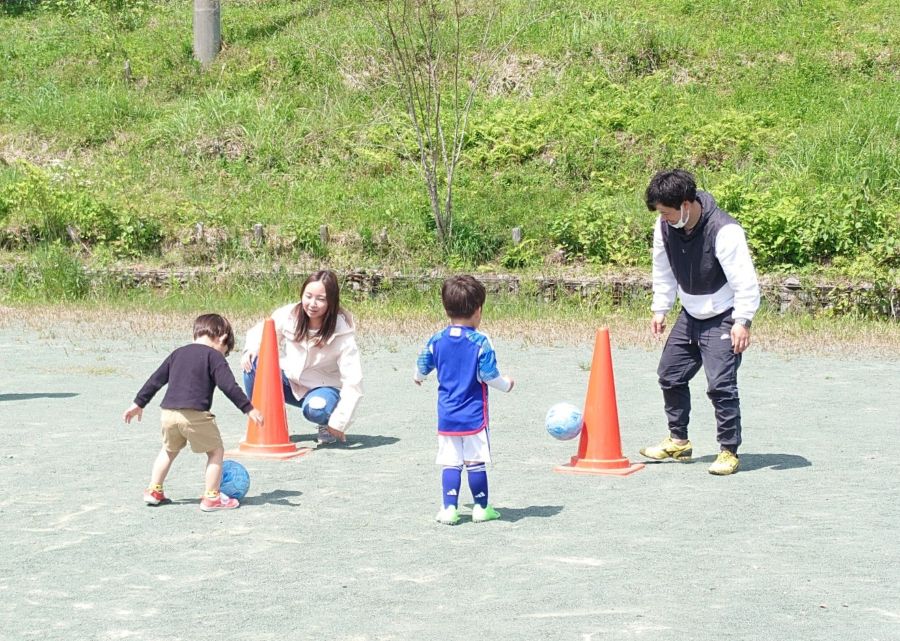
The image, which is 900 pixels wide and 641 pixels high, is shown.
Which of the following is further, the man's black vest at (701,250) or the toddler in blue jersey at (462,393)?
the man's black vest at (701,250)

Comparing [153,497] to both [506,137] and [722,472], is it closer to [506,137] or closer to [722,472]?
[722,472]

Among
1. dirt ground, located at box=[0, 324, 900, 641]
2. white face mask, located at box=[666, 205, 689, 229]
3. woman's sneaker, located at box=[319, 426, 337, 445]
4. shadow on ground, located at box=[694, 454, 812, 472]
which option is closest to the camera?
dirt ground, located at box=[0, 324, 900, 641]

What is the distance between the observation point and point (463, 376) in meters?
5.93

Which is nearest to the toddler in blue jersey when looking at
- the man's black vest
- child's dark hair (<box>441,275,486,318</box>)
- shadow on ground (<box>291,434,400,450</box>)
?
child's dark hair (<box>441,275,486,318</box>)

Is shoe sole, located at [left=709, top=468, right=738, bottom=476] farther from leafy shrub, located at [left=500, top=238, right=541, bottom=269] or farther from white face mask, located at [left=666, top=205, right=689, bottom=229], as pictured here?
leafy shrub, located at [left=500, top=238, right=541, bottom=269]

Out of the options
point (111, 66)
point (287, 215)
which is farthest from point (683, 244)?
point (111, 66)

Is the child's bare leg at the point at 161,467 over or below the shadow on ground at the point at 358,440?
over

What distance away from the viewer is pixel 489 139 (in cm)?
1902

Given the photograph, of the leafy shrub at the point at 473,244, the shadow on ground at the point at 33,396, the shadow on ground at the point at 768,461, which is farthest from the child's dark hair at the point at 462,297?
the leafy shrub at the point at 473,244

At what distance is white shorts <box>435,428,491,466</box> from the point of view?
234 inches

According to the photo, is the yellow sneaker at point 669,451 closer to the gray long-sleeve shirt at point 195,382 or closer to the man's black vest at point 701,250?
the man's black vest at point 701,250

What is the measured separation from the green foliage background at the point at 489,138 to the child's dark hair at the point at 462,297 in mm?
9122

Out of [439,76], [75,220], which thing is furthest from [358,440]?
[439,76]

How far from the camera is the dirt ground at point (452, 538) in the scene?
454cm
